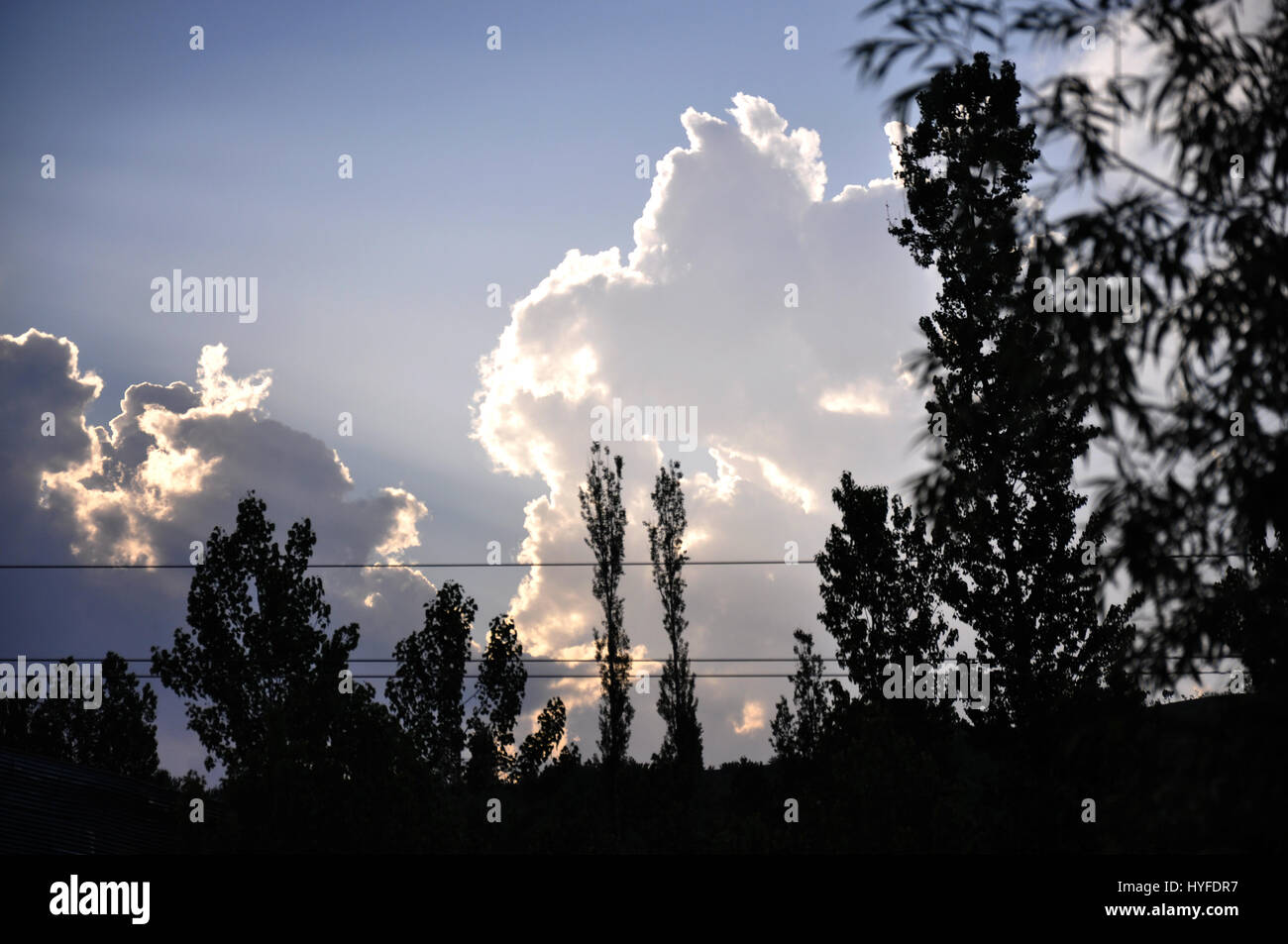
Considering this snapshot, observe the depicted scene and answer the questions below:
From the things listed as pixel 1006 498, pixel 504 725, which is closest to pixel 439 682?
pixel 504 725

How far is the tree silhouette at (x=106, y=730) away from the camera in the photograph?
52.4 meters

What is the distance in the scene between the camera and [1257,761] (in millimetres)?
7039

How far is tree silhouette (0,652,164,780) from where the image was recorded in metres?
52.4

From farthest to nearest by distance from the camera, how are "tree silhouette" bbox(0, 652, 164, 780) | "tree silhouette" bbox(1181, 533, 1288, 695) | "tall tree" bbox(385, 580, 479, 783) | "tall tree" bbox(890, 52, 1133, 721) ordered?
"tree silhouette" bbox(0, 652, 164, 780) < "tall tree" bbox(385, 580, 479, 783) < "tall tree" bbox(890, 52, 1133, 721) < "tree silhouette" bbox(1181, 533, 1288, 695)

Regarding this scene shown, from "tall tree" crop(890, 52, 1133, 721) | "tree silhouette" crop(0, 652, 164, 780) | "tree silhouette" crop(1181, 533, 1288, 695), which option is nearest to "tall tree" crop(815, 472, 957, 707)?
"tall tree" crop(890, 52, 1133, 721)

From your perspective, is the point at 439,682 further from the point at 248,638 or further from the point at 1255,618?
the point at 1255,618

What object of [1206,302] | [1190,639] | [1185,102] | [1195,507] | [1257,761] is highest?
[1185,102]

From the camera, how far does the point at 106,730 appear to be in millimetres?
53000

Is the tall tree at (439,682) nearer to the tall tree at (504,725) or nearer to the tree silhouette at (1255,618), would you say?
the tall tree at (504,725)

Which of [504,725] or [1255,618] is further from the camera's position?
[504,725]

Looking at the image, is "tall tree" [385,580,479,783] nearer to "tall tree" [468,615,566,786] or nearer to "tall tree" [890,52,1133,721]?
"tall tree" [468,615,566,786]
